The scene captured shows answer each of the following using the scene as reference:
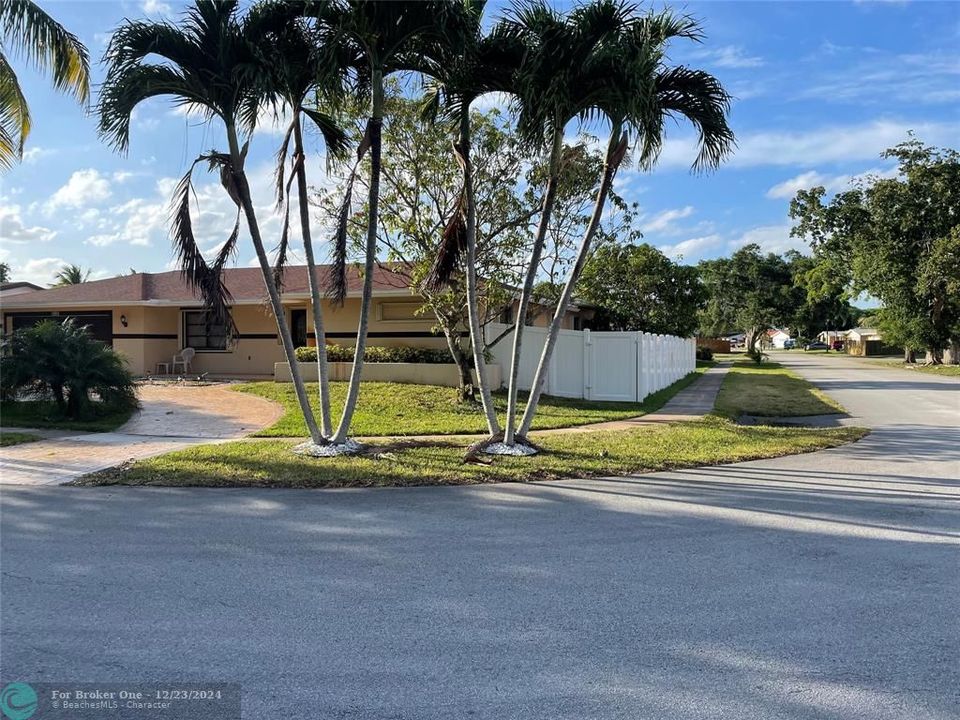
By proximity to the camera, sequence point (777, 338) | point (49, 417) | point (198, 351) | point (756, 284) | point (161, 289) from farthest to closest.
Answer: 1. point (777, 338)
2. point (756, 284)
3. point (161, 289)
4. point (198, 351)
5. point (49, 417)

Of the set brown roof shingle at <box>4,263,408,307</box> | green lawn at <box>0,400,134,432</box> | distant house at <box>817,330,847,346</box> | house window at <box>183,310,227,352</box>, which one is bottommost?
green lawn at <box>0,400,134,432</box>

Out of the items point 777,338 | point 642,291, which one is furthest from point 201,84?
point 777,338

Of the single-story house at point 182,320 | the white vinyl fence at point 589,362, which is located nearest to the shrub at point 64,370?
the single-story house at point 182,320

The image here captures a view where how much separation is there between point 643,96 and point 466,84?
2.54 meters

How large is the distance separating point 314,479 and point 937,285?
3351cm

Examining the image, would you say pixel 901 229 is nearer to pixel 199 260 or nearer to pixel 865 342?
pixel 199 260

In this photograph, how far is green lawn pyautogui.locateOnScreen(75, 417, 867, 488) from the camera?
8695mm

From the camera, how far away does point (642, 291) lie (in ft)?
91.3

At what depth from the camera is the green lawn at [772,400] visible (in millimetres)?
16766

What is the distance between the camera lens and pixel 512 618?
174 inches

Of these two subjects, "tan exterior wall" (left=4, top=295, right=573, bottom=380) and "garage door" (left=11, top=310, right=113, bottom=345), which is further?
"garage door" (left=11, top=310, right=113, bottom=345)

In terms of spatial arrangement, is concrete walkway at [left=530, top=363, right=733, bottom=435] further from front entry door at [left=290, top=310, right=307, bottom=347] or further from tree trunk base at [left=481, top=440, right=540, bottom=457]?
front entry door at [left=290, top=310, right=307, bottom=347]

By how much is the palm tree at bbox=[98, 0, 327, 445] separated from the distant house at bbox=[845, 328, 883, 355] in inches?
2762

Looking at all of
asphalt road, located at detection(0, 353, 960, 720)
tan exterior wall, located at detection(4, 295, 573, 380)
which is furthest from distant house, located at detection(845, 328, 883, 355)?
asphalt road, located at detection(0, 353, 960, 720)
